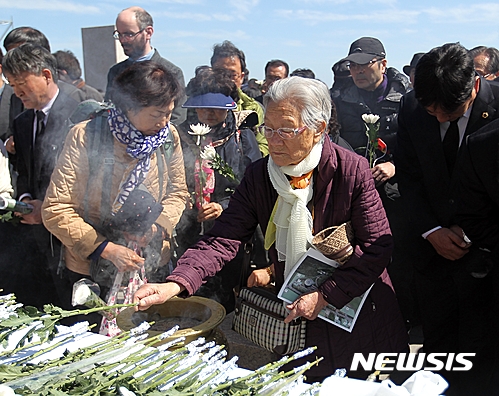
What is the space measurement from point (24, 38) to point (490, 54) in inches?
192

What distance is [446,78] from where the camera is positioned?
2793 mm

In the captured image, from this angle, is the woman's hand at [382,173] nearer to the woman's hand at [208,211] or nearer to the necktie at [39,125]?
the woman's hand at [208,211]

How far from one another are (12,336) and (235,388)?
38.9 inches

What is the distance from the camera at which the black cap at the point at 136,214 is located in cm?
310

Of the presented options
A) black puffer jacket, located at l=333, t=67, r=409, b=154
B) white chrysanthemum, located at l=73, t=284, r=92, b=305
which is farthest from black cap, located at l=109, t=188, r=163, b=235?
black puffer jacket, located at l=333, t=67, r=409, b=154

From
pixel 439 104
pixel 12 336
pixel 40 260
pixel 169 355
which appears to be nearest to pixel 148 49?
Answer: pixel 40 260

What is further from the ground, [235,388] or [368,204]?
[368,204]

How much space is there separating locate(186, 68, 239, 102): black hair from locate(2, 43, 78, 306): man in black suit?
875 millimetres

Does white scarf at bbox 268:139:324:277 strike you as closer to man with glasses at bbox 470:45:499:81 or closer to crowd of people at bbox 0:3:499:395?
crowd of people at bbox 0:3:499:395

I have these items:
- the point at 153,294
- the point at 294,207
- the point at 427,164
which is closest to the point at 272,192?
the point at 294,207

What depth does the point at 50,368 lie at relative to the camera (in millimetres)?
1537

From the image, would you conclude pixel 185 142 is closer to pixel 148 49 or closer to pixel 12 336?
pixel 148 49

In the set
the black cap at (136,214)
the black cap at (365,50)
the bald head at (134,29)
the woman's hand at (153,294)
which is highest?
the bald head at (134,29)

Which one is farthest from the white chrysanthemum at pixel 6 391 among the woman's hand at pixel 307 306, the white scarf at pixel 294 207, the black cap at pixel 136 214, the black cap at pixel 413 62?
the black cap at pixel 413 62
